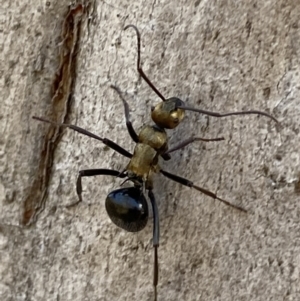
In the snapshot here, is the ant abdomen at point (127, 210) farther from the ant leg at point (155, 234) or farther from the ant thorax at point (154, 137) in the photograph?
the ant thorax at point (154, 137)

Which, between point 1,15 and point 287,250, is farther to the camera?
point 1,15

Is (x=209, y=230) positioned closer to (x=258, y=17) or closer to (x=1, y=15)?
(x=258, y=17)

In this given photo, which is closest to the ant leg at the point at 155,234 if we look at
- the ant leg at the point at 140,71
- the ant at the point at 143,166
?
the ant at the point at 143,166

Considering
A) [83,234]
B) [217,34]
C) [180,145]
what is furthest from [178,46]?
[83,234]

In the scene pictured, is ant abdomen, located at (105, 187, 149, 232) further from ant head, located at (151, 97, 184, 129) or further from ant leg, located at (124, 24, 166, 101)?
ant leg, located at (124, 24, 166, 101)

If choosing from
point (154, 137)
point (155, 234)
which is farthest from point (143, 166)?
point (155, 234)

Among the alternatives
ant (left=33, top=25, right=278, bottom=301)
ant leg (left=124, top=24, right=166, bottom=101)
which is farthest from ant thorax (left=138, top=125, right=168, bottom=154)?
ant leg (left=124, top=24, right=166, bottom=101)
